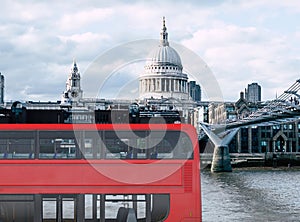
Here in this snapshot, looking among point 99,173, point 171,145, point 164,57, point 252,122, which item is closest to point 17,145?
point 99,173

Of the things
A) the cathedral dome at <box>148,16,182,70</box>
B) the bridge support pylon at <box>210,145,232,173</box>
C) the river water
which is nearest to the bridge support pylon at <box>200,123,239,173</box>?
the bridge support pylon at <box>210,145,232,173</box>

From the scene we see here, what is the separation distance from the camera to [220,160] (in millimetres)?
52875

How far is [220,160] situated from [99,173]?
139 ft

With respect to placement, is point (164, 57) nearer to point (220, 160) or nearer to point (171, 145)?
point (220, 160)

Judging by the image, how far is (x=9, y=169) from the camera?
1084cm

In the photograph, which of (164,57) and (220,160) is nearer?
(220,160)

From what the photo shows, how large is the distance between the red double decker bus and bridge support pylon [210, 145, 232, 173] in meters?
41.1

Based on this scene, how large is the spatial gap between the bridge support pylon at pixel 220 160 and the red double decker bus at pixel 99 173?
41.1 meters

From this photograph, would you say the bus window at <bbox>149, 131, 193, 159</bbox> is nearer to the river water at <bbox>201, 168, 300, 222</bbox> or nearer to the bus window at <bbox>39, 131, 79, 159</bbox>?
the bus window at <bbox>39, 131, 79, 159</bbox>

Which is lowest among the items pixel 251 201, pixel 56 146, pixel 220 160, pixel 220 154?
pixel 251 201

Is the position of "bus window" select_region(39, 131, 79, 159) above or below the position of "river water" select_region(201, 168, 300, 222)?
above

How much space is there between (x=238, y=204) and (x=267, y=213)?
3.06 meters

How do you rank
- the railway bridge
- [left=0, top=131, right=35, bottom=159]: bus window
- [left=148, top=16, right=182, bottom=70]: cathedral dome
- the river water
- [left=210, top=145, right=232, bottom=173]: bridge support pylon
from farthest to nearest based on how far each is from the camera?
[left=148, top=16, right=182, bottom=70]: cathedral dome
[left=210, top=145, right=232, bottom=173]: bridge support pylon
the railway bridge
the river water
[left=0, top=131, right=35, bottom=159]: bus window

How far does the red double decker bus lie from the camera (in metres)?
10.8
